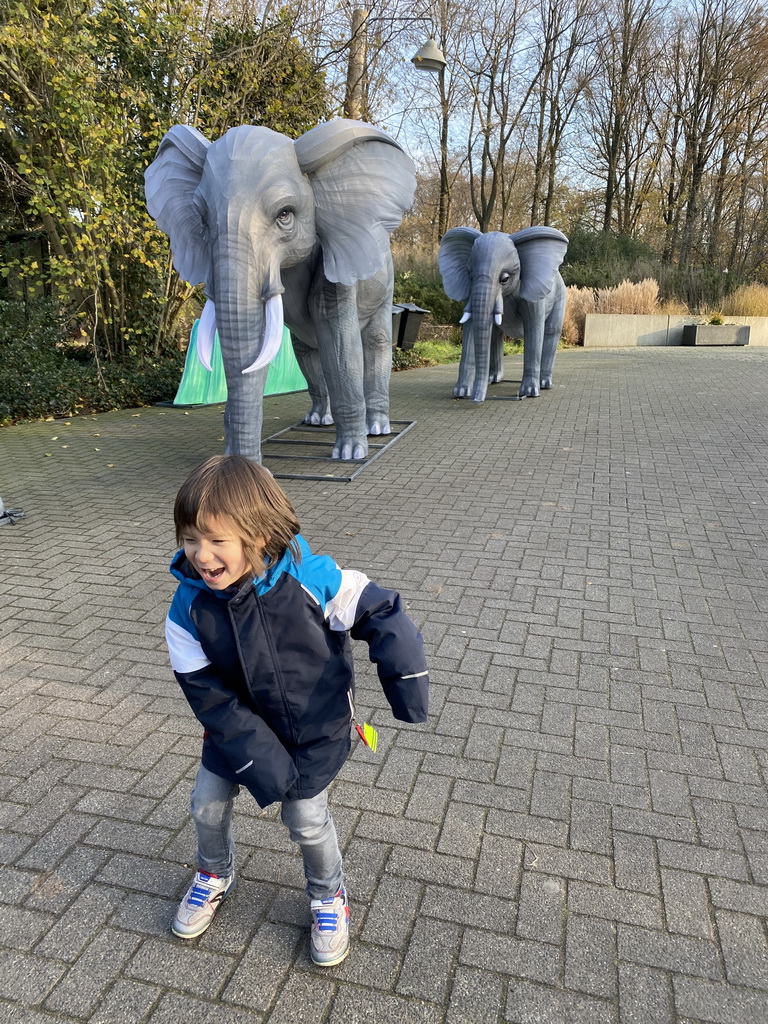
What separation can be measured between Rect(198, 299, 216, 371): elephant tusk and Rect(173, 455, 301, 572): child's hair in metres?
3.91

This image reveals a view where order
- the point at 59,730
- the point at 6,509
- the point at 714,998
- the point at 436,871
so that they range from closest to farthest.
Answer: the point at 714,998, the point at 436,871, the point at 59,730, the point at 6,509

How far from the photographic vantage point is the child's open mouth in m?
1.76

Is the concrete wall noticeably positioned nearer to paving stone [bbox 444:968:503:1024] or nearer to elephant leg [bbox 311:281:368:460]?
elephant leg [bbox 311:281:368:460]

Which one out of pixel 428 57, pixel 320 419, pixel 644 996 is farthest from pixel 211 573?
pixel 428 57

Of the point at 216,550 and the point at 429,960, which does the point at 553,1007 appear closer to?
→ the point at 429,960

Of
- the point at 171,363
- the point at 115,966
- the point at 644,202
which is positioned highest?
the point at 644,202

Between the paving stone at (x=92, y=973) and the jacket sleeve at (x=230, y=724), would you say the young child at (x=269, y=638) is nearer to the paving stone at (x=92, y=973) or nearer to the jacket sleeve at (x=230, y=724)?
the jacket sleeve at (x=230, y=724)

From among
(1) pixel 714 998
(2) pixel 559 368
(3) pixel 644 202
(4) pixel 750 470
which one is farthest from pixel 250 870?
(3) pixel 644 202

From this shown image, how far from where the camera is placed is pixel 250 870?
7.82 ft

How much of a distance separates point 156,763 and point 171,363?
10.3m

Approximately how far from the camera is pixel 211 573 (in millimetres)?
1761

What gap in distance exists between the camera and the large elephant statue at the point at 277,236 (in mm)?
5254

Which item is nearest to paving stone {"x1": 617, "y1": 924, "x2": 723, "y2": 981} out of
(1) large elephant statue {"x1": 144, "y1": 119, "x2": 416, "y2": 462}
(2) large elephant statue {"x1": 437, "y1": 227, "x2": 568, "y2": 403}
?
(1) large elephant statue {"x1": 144, "y1": 119, "x2": 416, "y2": 462}

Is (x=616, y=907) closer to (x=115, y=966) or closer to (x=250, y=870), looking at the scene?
(x=250, y=870)
